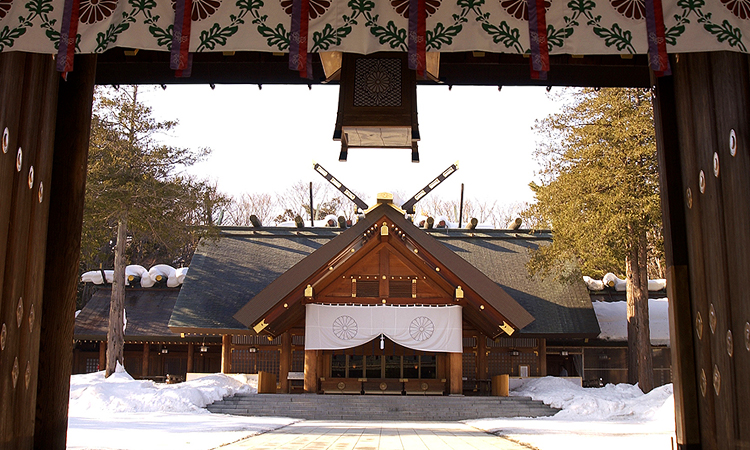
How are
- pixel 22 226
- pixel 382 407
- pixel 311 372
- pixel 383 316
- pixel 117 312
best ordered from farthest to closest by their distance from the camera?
pixel 117 312 < pixel 383 316 < pixel 311 372 < pixel 382 407 < pixel 22 226

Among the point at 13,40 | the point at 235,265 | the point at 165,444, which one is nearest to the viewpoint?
the point at 13,40

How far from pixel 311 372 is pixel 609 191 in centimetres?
875

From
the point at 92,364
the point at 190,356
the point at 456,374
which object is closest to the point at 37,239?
the point at 456,374

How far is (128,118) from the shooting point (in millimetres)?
19469

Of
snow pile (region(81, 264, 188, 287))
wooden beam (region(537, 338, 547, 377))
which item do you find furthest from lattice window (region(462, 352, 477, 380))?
snow pile (region(81, 264, 188, 287))

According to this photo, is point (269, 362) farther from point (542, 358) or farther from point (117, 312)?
point (542, 358)

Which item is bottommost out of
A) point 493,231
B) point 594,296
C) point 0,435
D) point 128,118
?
point 0,435

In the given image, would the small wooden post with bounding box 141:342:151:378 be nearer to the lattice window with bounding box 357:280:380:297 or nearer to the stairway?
the stairway

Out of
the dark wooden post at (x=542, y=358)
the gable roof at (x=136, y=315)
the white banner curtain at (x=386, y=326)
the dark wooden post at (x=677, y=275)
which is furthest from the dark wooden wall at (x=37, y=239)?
the gable roof at (x=136, y=315)

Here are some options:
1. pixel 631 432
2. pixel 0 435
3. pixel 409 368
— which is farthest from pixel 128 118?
pixel 0 435

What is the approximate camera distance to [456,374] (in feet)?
58.0

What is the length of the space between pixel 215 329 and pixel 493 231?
10.8 metres

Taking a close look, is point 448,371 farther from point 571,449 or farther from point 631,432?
point 571,449

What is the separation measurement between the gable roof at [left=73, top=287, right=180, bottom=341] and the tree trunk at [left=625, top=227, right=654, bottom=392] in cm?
1355
